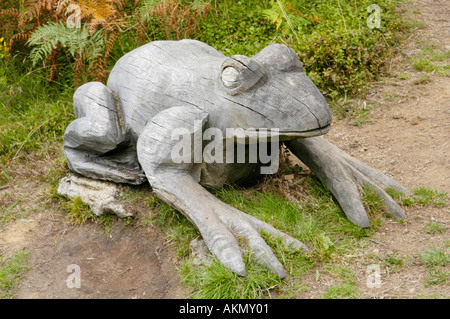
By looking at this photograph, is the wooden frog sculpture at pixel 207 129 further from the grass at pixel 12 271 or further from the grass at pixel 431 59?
the grass at pixel 431 59

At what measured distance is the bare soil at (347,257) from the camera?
3773 millimetres

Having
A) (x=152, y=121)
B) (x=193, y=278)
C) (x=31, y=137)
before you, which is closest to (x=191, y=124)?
(x=152, y=121)

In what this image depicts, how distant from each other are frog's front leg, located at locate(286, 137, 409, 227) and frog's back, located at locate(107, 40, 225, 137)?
105 centimetres

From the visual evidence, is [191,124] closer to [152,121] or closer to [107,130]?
[152,121]

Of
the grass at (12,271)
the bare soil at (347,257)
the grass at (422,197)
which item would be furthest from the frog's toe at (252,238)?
the grass at (12,271)

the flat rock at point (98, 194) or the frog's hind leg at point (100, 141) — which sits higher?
the frog's hind leg at point (100, 141)

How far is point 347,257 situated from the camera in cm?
384

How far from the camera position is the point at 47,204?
4.86m

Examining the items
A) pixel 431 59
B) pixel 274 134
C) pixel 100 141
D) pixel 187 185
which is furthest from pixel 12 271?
pixel 431 59

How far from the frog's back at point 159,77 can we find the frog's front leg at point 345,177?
41.5 inches

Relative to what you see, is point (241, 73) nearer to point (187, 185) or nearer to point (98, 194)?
point (187, 185)

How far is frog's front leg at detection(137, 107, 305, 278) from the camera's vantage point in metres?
3.76

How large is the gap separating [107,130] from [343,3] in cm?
432

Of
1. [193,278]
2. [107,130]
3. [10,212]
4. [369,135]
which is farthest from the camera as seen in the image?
[369,135]
